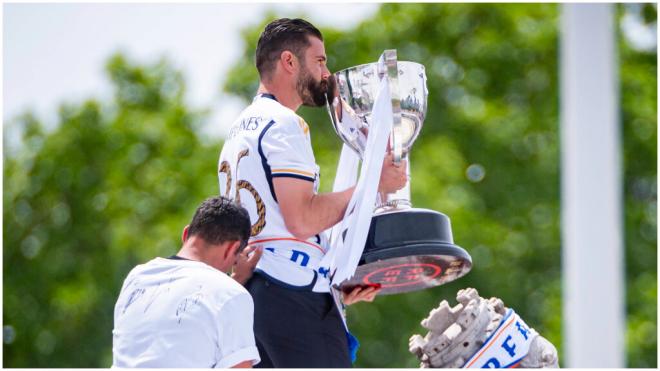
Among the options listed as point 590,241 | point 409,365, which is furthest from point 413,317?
point 590,241

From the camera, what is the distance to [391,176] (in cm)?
418

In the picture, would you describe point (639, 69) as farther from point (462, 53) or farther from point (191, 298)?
point (191, 298)

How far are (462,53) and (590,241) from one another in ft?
34.2

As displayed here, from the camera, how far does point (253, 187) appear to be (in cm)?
416

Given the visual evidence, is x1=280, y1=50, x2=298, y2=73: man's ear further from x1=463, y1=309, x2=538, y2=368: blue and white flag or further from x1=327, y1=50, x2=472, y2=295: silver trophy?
x1=463, y1=309, x2=538, y2=368: blue and white flag

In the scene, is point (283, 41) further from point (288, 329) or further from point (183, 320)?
point (183, 320)

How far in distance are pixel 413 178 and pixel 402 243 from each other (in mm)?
11603

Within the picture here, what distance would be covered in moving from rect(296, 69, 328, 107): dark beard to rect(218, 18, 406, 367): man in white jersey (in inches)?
4.2

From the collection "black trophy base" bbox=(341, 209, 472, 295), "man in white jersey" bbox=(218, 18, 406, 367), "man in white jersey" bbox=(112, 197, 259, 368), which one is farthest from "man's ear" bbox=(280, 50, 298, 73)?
"man in white jersey" bbox=(112, 197, 259, 368)

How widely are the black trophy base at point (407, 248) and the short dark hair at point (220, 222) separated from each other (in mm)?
551

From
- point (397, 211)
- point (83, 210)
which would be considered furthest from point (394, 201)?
point (83, 210)

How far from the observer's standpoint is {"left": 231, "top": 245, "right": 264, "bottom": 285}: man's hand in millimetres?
4141

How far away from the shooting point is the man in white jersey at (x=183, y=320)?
138 inches

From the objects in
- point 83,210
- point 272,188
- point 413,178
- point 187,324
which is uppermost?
point 272,188
